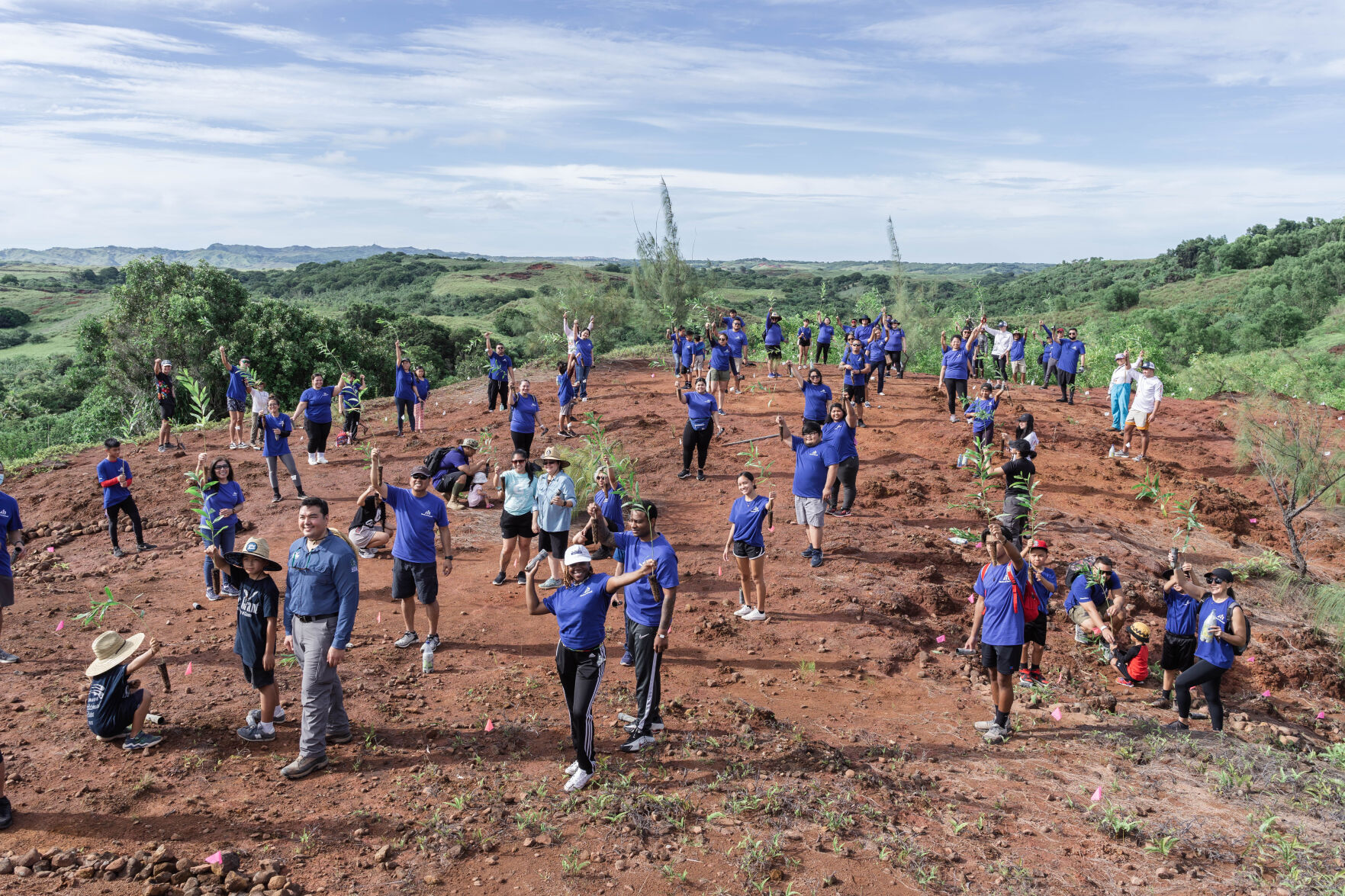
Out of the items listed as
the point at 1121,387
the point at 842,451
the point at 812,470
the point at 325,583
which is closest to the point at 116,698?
the point at 325,583

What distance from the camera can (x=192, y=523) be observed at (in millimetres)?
11945

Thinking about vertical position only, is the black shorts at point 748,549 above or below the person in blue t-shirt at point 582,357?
below

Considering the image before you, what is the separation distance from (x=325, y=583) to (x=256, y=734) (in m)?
1.32

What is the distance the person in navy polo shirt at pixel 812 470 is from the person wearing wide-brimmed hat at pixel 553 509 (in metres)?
2.50

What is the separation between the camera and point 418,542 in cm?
723

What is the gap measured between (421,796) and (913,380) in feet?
64.3

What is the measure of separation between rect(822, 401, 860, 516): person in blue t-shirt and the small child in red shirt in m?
3.47

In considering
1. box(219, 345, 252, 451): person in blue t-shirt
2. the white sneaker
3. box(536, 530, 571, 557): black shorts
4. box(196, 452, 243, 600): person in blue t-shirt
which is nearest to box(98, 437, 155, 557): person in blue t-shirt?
box(196, 452, 243, 600): person in blue t-shirt

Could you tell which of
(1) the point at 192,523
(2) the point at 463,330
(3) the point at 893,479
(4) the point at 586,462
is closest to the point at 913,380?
(3) the point at 893,479

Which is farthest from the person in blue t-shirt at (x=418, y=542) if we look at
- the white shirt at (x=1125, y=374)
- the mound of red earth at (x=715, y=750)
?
the white shirt at (x=1125, y=374)

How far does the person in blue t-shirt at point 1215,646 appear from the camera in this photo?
655 centimetres

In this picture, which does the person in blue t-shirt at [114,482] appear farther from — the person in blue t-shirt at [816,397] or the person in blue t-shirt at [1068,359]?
the person in blue t-shirt at [1068,359]

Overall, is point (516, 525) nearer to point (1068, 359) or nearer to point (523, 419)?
point (523, 419)

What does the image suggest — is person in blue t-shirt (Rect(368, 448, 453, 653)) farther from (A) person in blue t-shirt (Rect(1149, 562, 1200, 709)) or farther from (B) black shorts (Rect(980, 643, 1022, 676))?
(A) person in blue t-shirt (Rect(1149, 562, 1200, 709))
